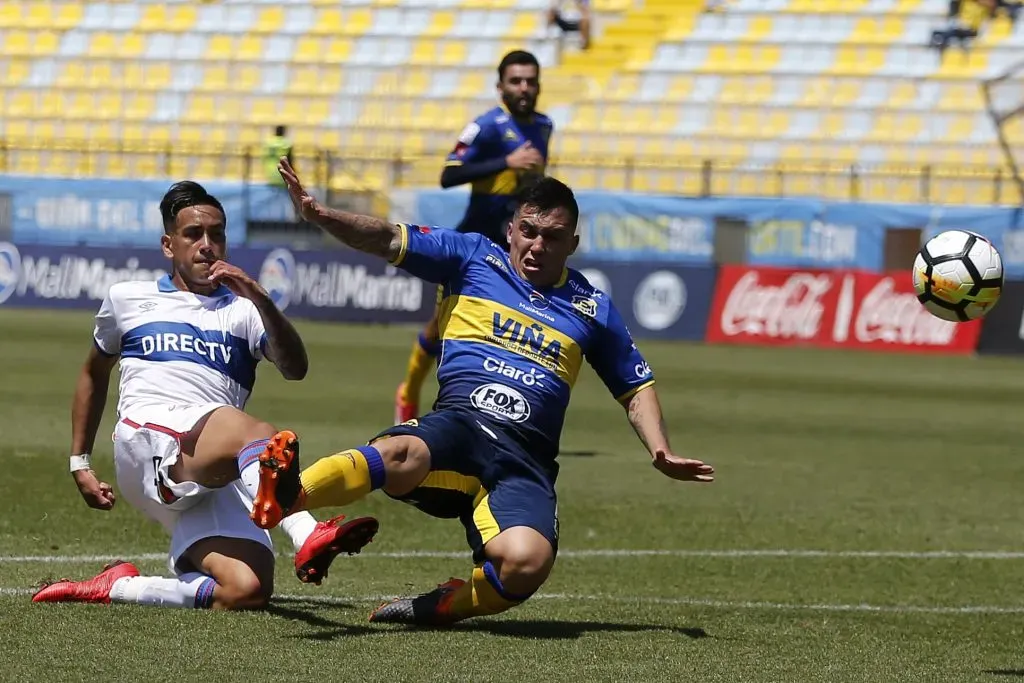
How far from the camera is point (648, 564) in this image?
7926 mm

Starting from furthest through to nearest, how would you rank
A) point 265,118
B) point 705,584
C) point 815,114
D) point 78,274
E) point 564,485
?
point 265,118
point 815,114
point 78,274
point 564,485
point 705,584

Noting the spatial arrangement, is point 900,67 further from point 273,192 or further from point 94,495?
point 94,495

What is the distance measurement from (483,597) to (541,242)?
128 centimetres

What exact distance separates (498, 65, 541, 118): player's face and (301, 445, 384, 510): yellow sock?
598 cm

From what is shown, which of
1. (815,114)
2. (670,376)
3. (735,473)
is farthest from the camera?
(815,114)

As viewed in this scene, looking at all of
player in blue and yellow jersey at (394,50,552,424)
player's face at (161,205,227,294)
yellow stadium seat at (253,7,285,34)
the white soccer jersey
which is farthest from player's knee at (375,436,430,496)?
yellow stadium seat at (253,7,285,34)

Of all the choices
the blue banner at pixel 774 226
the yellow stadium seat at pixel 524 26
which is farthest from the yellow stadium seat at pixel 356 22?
the blue banner at pixel 774 226

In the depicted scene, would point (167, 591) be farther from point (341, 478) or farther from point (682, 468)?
point (682, 468)

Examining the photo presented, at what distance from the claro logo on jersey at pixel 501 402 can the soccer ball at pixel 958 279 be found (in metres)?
1.79

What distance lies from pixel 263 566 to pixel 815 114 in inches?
→ 936

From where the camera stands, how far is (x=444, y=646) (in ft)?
18.7

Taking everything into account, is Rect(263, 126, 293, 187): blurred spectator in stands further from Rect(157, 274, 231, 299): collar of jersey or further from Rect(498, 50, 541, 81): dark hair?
Rect(157, 274, 231, 299): collar of jersey

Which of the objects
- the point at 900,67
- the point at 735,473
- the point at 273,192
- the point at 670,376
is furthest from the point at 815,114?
the point at 735,473

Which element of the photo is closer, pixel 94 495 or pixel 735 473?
pixel 94 495
